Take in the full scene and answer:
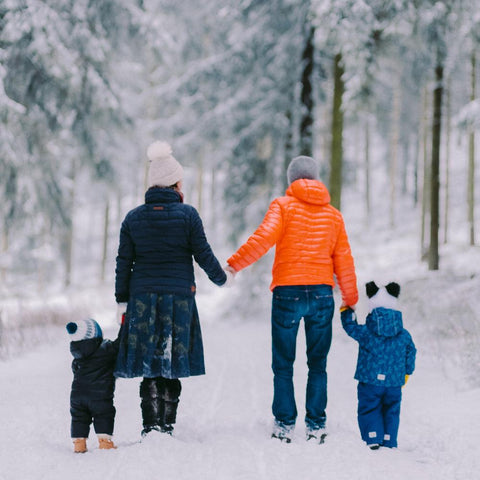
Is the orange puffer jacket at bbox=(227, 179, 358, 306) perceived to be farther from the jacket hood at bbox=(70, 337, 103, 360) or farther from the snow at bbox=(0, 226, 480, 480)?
the jacket hood at bbox=(70, 337, 103, 360)

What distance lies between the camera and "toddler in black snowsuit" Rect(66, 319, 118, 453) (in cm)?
382

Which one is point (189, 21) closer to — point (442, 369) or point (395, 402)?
point (442, 369)

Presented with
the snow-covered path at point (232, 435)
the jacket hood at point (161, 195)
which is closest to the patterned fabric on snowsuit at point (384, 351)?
the snow-covered path at point (232, 435)

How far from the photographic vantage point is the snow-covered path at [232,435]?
11.1 feet

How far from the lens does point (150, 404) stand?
4.03 m

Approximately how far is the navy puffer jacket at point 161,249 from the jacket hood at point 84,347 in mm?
378

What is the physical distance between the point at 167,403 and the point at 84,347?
764 millimetres

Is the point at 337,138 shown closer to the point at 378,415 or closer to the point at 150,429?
the point at 378,415

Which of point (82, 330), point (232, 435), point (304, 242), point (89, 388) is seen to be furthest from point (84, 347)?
point (304, 242)

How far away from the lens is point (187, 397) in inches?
225

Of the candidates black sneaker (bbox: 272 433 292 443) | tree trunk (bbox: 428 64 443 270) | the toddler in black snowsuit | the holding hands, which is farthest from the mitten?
tree trunk (bbox: 428 64 443 270)

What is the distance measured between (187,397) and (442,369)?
10.1ft

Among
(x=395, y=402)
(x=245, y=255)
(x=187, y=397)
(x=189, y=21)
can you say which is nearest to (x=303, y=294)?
(x=245, y=255)

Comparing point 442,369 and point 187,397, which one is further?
point 442,369
